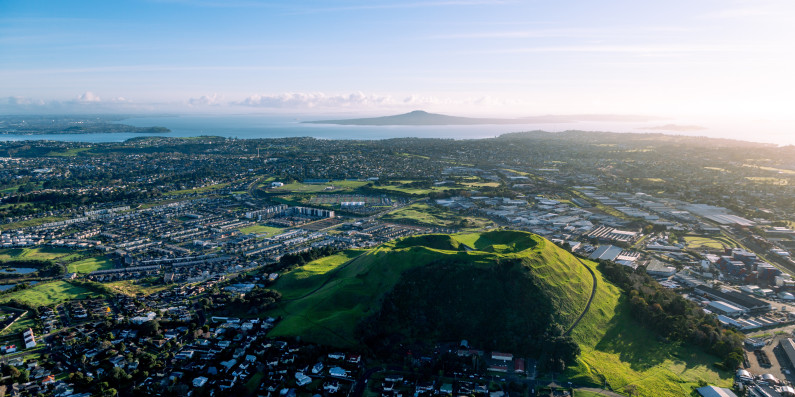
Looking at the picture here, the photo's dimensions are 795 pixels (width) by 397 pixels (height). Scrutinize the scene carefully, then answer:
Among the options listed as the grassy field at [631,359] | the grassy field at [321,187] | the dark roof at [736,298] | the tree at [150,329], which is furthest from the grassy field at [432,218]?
the tree at [150,329]

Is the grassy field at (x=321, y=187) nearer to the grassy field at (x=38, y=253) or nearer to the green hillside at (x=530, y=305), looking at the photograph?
the grassy field at (x=38, y=253)

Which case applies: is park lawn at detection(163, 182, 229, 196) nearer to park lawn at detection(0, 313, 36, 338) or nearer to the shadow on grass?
park lawn at detection(0, 313, 36, 338)

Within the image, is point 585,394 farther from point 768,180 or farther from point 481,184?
point 768,180

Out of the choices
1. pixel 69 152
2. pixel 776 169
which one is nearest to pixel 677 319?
pixel 776 169

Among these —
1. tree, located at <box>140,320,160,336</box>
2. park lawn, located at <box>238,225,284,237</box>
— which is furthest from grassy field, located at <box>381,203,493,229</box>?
tree, located at <box>140,320,160,336</box>

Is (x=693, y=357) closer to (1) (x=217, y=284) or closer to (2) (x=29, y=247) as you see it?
(1) (x=217, y=284)
